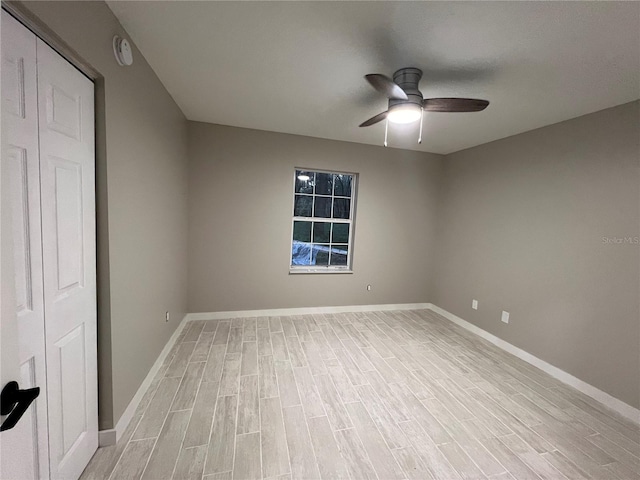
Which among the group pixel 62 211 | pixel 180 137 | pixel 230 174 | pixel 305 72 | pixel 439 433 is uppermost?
pixel 305 72

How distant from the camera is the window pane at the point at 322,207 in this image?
3980 millimetres

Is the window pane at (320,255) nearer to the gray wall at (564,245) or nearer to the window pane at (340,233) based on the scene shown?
the window pane at (340,233)

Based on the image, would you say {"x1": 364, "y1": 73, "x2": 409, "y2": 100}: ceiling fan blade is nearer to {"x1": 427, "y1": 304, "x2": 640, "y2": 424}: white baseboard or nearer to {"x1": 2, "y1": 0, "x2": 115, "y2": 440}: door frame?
{"x1": 2, "y1": 0, "x2": 115, "y2": 440}: door frame

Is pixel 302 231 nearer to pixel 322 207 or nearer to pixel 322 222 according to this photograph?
pixel 322 222

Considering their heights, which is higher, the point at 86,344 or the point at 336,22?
the point at 336,22

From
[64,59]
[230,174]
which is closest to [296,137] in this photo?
[230,174]

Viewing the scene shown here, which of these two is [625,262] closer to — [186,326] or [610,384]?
[610,384]

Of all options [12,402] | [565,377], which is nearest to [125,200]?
[12,402]

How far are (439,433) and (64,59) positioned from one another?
3.02 metres

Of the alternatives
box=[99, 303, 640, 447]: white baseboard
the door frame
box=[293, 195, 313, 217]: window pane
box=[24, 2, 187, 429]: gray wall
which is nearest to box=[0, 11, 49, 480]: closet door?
box=[24, 2, 187, 429]: gray wall

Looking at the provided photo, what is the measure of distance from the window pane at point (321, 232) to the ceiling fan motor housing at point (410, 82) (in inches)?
89.7

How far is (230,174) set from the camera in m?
3.47

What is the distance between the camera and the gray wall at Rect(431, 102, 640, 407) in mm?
2193

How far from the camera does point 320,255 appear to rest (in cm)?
411
